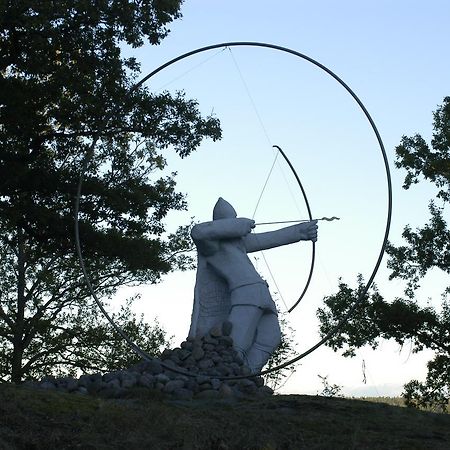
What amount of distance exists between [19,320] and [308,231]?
9.49 m

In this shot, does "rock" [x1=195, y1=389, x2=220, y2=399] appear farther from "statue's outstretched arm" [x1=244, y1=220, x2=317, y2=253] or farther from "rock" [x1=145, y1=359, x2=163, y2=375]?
"statue's outstretched arm" [x1=244, y1=220, x2=317, y2=253]

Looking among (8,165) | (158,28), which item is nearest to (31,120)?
(8,165)

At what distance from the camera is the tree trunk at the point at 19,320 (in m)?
22.3

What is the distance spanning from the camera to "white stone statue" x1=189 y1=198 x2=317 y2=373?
15938 mm

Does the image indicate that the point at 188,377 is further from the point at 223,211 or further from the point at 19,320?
the point at 19,320

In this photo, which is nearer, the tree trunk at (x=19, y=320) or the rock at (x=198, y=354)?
the rock at (x=198, y=354)

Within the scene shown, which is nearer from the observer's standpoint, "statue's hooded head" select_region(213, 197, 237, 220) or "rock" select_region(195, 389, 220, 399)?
"rock" select_region(195, 389, 220, 399)

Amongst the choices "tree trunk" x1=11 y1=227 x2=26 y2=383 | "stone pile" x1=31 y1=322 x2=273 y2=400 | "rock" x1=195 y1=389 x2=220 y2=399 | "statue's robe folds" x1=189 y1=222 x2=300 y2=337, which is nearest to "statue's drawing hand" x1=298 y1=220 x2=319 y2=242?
"statue's robe folds" x1=189 y1=222 x2=300 y2=337

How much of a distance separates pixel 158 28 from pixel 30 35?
2.49 metres

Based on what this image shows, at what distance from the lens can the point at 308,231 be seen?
16281 millimetres

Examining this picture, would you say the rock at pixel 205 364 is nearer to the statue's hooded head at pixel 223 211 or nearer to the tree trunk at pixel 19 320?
the statue's hooded head at pixel 223 211

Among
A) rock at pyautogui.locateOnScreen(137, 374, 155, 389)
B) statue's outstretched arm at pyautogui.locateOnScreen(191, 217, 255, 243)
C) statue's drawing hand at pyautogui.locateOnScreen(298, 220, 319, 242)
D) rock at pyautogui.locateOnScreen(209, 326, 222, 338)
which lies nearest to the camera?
rock at pyautogui.locateOnScreen(137, 374, 155, 389)

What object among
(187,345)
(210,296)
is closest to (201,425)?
(187,345)

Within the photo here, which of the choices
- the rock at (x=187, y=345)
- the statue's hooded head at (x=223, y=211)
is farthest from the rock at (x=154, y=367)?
the statue's hooded head at (x=223, y=211)
